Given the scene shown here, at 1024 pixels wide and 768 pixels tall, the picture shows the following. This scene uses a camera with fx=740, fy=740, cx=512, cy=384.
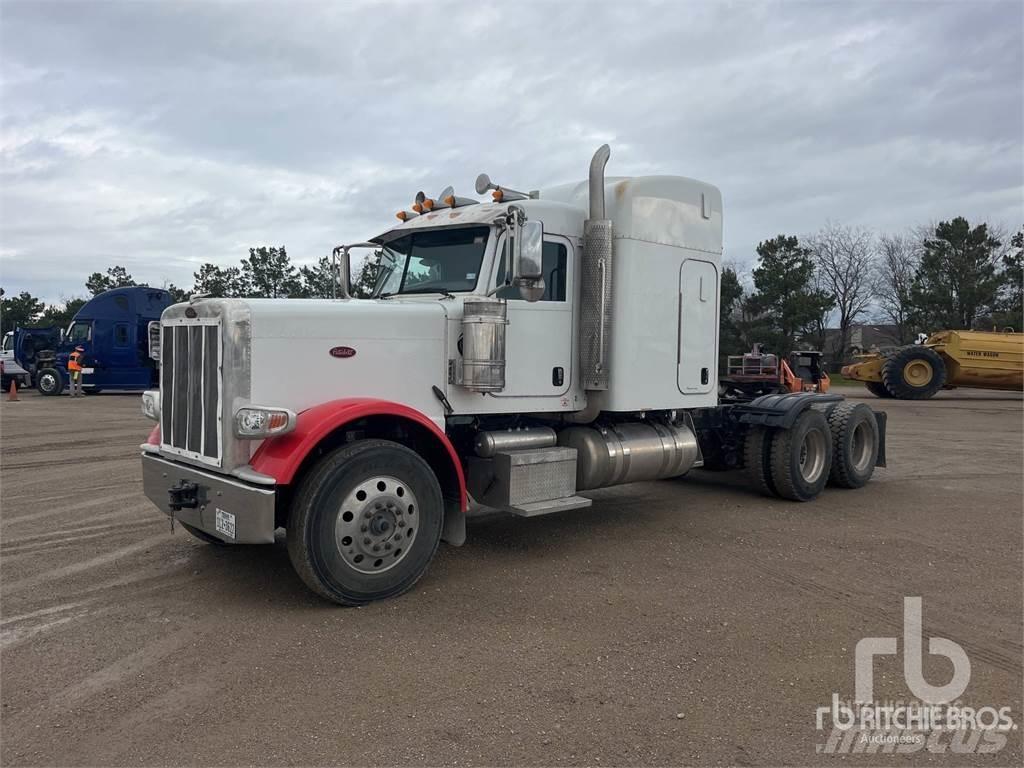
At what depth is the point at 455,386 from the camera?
18.6 feet

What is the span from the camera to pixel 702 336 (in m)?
7.32

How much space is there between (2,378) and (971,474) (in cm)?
3316

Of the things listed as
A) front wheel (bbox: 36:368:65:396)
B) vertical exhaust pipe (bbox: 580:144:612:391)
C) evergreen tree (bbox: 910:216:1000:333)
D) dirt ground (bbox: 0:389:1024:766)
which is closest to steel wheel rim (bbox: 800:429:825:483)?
dirt ground (bbox: 0:389:1024:766)

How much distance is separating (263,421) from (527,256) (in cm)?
211

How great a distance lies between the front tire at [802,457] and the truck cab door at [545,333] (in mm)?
3107

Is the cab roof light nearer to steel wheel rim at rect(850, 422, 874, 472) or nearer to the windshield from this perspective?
the windshield

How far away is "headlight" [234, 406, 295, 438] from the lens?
452 centimetres

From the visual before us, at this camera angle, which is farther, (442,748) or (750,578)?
(750,578)

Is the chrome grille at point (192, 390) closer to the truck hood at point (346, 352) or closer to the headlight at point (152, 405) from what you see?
the headlight at point (152, 405)

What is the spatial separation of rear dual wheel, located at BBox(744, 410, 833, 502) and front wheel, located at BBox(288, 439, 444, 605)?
4511mm

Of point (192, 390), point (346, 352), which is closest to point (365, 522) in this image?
point (346, 352)

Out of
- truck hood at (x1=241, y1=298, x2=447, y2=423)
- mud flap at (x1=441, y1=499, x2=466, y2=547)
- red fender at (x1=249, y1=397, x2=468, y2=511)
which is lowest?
mud flap at (x1=441, y1=499, x2=466, y2=547)

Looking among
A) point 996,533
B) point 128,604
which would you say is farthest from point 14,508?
point 996,533

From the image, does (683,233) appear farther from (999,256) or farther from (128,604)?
(999,256)
